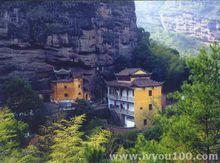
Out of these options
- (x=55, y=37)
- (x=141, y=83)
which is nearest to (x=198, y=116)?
(x=141, y=83)

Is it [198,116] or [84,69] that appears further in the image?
[84,69]

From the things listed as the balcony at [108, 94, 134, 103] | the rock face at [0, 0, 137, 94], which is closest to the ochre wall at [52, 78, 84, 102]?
the rock face at [0, 0, 137, 94]

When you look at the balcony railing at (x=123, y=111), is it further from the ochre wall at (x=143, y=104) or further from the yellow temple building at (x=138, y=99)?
the ochre wall at (x=143, y=104)

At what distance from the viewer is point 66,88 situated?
3856cm

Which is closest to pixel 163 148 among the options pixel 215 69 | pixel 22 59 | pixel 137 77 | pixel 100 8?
pixel 215 69

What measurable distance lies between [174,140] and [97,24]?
29286mm

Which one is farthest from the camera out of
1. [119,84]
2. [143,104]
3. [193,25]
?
[193,25]

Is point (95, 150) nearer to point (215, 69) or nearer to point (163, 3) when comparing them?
point (215, 69)

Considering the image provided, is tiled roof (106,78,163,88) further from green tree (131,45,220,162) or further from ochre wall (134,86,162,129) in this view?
green tree (131,45,220,162)

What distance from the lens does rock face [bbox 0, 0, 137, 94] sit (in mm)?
38031

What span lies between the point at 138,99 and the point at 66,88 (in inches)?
297

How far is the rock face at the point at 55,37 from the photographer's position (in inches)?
1497

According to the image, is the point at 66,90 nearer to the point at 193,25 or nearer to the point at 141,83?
the point at 141,83

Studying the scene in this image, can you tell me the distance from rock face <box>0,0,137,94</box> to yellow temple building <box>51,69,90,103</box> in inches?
53.2
